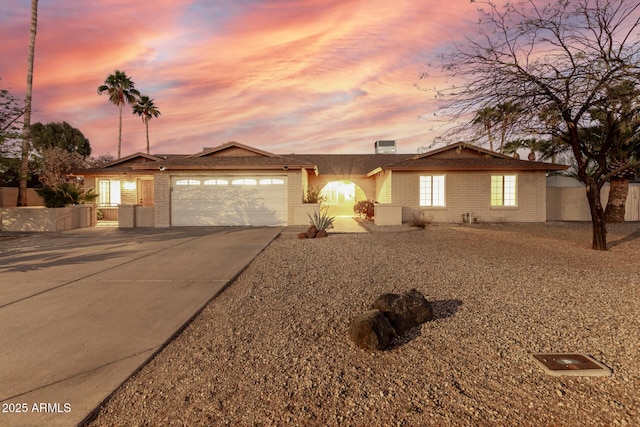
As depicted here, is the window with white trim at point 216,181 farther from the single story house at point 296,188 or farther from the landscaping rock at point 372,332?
the landscaping rock at point 372,332

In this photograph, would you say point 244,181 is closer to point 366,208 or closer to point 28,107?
point 366,208

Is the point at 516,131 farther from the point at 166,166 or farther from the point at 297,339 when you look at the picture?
the point at 166,166

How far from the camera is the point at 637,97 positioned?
8008 mm

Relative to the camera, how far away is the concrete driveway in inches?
125

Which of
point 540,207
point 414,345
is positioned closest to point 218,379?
point 414,345

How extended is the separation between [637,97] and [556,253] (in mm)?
4157

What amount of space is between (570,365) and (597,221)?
28.9 ft

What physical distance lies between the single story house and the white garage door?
5 centimetres

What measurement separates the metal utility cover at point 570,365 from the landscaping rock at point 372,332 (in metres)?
1.55

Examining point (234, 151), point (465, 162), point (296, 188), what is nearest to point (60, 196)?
point (234, 151)

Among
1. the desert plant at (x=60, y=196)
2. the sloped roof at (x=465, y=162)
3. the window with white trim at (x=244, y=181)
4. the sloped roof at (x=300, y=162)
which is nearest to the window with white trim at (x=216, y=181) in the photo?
the window with white trim at (x=244, y=181)

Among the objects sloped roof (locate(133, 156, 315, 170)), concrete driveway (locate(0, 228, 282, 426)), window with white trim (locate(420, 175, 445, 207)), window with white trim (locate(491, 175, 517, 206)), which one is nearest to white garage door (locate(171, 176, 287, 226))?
sloped roof (locate(133, 156, 315, 170))

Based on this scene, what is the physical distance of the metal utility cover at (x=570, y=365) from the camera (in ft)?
11.4

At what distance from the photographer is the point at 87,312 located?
521cm
